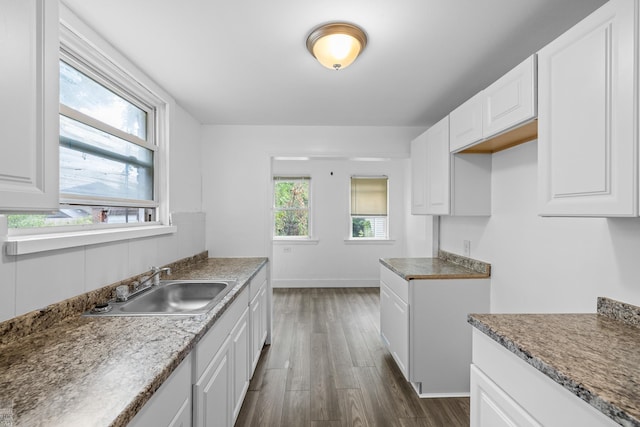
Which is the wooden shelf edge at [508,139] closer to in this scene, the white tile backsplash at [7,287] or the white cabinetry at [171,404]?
the white cabinetry at [171,404]

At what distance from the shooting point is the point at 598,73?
1096 millimetres

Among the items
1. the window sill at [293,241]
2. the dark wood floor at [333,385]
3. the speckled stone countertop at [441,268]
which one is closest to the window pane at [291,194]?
the window sill at [293,241]

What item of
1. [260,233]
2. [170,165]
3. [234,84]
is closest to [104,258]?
[170,165]

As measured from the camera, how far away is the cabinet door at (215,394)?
1259mm

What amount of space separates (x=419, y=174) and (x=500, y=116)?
125cm

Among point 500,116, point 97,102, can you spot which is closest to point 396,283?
point 500,116

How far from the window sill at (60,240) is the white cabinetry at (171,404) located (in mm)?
757

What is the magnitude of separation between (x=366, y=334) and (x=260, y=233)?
167cm

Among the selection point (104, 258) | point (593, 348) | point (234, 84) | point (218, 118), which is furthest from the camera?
point (218, 118)

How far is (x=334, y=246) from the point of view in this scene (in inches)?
218

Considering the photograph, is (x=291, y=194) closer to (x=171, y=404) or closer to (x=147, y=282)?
(x=147, y=282)

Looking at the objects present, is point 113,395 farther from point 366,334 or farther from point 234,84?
point 366,334

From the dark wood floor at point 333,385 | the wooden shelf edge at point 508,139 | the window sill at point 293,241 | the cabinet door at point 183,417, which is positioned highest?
the wooden shelf edge at point 508,139

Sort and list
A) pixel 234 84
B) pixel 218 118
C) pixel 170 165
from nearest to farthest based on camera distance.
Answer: pixel 234 84 < pixel 170 165 < pixel 218 118
